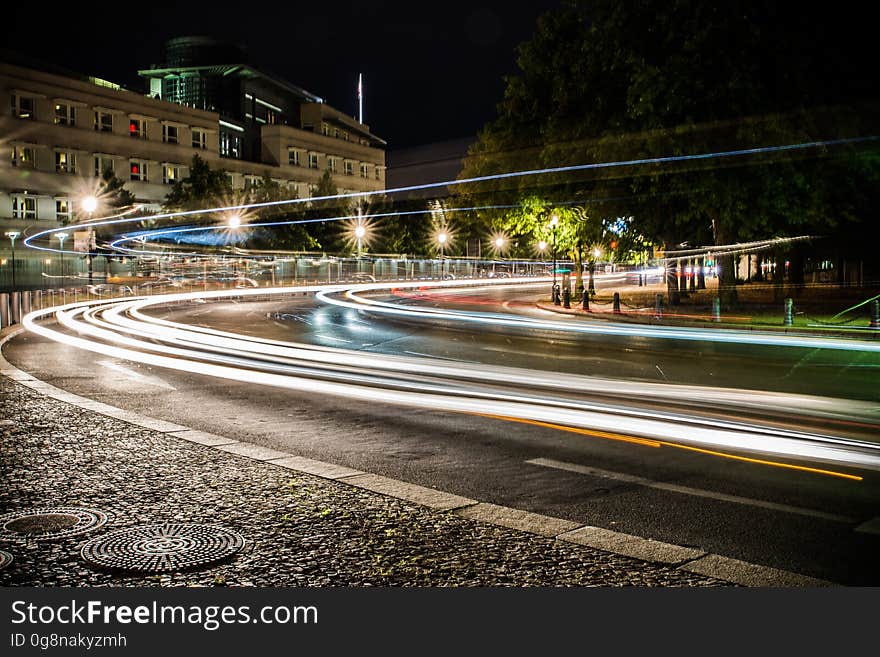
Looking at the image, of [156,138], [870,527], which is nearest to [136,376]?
[870,527]

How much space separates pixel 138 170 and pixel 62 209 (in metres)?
9.67

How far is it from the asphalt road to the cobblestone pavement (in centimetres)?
90

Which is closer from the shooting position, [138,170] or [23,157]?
[23,157]

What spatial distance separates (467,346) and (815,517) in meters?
15.4

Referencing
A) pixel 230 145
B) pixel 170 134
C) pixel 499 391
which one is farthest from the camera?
pixel 230 145

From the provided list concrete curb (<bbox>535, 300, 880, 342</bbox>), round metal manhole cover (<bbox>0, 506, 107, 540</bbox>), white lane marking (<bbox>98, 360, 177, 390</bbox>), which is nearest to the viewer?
round metal manhole cover (<bbox>0, 506, 107, 540</bbox>)

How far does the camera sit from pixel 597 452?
9047 millimetres

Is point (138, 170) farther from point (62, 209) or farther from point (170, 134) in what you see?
point (62, 209)

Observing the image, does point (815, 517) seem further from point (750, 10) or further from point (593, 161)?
point (593, 161)

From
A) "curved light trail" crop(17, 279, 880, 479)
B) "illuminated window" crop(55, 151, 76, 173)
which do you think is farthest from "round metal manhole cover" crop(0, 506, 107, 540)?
"illuminated window" crop(55, 151, 76, 173)

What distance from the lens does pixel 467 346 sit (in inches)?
856

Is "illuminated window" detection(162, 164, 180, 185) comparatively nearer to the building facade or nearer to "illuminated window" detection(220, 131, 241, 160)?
the building facade

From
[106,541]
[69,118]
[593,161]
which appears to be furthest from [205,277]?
[106,541]

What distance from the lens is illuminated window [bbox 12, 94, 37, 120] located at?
60750 mm
